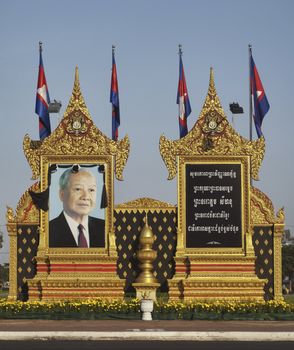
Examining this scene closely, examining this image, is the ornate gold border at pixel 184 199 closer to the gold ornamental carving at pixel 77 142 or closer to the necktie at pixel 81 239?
the gold ornamental carving at pixel 77 142

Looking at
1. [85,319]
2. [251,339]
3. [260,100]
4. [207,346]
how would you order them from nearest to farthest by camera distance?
[207,346], [251,339], [85,319], [260,100]

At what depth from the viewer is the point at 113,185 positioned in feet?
126

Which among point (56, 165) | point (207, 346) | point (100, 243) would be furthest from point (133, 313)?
point (207, 346)

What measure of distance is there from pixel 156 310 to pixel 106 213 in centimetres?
657

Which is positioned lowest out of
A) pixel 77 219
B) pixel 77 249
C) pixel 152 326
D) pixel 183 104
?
pixel 152 326

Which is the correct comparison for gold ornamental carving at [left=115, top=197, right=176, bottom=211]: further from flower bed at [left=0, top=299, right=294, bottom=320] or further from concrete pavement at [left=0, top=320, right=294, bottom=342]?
concrete pavement at [left=0, top=320, right=294, bottom=342]

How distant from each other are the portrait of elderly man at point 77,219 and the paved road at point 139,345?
14983mm

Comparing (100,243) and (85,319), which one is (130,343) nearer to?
Answer: (85,319)

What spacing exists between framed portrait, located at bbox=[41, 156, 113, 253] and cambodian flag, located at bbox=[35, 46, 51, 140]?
2.43m

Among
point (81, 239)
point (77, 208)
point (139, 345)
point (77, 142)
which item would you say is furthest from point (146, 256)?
point (139, 345)

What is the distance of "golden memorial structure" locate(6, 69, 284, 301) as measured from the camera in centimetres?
3819

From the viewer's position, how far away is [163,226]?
39.0 m

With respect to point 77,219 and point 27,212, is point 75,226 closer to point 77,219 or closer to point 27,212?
point 77,219

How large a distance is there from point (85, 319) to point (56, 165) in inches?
323
